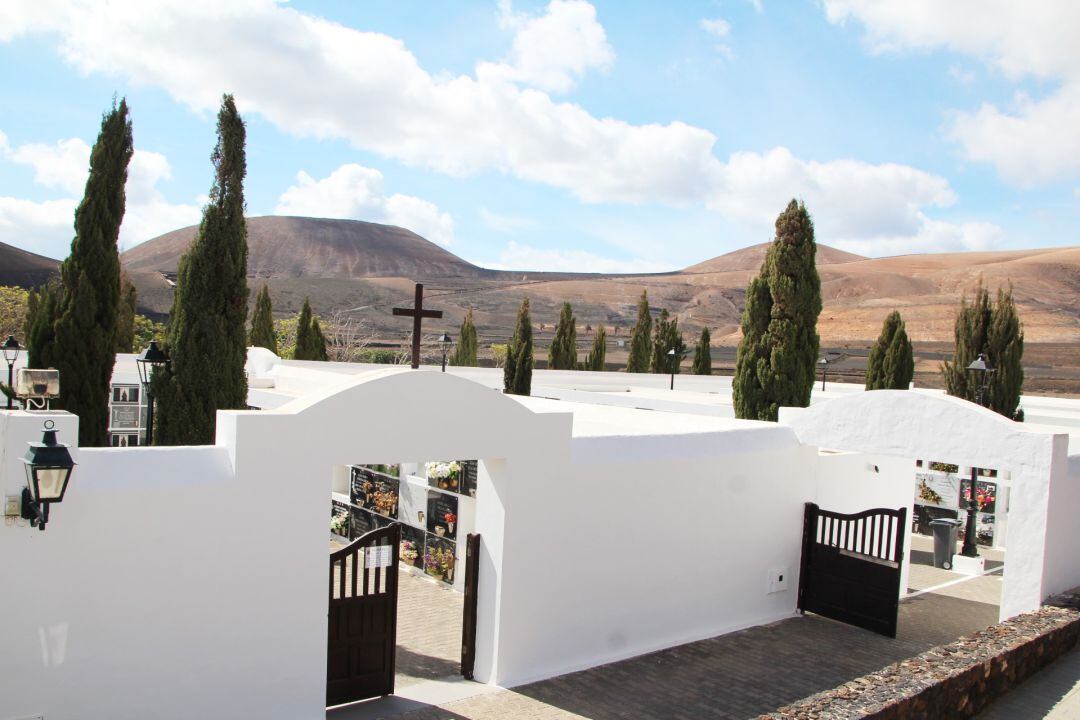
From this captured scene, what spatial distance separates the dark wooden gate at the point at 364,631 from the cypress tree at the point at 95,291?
6.93 meters

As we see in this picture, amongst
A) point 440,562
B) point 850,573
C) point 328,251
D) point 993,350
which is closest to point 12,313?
point 440,562

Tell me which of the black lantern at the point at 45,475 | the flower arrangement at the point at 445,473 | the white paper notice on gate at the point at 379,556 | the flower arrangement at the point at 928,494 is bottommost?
the flower arrangement at the point at 928,494

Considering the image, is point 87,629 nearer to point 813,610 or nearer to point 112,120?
point 813,610

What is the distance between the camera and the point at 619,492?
30.4ft

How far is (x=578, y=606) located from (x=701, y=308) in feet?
253

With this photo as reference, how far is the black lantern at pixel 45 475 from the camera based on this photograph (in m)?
5.39

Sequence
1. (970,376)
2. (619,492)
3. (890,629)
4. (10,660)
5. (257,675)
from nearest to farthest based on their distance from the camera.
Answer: (10,660) < (257,675) < (619,492) < (890,629) < (970,376)

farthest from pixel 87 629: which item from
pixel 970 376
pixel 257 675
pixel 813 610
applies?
pixel 970 376

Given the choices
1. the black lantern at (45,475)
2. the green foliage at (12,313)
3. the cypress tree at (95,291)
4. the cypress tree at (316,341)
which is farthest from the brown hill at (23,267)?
the black lantern at (45,475)

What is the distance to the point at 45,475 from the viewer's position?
5.44 metres

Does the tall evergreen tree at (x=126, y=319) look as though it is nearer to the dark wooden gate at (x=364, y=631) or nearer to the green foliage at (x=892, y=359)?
the dark wooden gate at (x=364, y=631)

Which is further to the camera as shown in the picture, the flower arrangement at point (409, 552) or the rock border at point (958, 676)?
the flower arrangement at point (409, 552)

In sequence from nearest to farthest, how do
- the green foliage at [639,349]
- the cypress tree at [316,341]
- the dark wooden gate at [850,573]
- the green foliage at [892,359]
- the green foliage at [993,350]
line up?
the dark wooden gate at [850,573] < the green foliage at [993,350] < the green foliage at [892,359] < the cypress tree at [316,341] < the green foliage at [639,349]

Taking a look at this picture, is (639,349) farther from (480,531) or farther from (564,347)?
(480,531)
